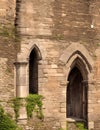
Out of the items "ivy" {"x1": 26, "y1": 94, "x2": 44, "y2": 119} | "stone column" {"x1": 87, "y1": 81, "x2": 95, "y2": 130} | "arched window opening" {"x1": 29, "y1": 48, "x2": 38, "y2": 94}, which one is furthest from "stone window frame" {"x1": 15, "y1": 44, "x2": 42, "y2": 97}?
"stone column" {"x1": 87, "y1": 81, "x2": 95, "y2": 130}

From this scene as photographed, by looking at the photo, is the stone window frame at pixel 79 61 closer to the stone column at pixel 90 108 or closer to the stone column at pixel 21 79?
the stone column at pixel 90 108

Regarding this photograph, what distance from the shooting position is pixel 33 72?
609 inches

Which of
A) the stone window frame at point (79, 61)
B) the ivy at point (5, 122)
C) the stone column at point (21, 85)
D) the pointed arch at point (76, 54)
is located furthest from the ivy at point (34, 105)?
the pointed arch at point (76, 54)

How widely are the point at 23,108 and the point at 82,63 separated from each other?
122 inches

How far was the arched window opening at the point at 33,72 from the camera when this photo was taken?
1522 cm

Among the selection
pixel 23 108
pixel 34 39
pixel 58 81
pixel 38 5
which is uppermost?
pixel 38 5

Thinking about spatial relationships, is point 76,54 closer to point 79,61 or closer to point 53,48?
point 79,61

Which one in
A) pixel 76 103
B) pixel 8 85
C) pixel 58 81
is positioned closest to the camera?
pixel 8 85

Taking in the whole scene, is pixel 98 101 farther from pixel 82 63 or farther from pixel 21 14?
pixel 21 14

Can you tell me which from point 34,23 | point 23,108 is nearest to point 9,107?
point 23,108

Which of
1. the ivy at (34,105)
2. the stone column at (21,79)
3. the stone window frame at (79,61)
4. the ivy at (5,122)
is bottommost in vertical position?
the ivy at (5,122)

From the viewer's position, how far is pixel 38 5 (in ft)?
49.7

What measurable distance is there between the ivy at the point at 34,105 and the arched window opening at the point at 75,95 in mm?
2348

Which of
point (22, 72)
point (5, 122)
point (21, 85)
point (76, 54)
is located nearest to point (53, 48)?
point (76, 54)
